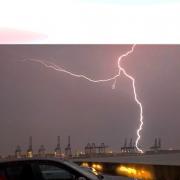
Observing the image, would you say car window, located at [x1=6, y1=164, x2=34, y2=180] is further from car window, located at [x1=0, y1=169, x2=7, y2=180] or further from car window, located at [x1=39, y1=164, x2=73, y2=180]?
car window, located at [x1=39, y1=164, x2=73, y2=180]

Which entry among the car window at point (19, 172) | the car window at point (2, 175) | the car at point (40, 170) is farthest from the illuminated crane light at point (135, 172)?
the car window at point (2, 175)

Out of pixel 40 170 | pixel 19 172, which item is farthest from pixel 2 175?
pixel 40 170

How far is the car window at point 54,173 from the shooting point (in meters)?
9.12

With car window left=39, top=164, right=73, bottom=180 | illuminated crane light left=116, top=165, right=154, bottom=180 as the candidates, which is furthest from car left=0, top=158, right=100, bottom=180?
illuminated crane light left=116, top=165, right=154, bottom=180

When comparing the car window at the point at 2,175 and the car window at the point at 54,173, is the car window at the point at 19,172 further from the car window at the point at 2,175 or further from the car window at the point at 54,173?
the car window at the point at 54,173

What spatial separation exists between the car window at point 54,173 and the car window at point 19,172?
177 millimetres

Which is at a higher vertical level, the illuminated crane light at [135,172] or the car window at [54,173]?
the car window at [54,173]

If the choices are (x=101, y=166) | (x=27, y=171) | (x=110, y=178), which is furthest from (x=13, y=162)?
(x=101, y=166)

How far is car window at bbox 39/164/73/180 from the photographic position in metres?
9.12

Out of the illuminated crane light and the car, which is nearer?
the car

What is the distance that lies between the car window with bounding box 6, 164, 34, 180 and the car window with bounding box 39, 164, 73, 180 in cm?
18

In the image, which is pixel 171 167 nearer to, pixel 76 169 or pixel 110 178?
pixel 110 178

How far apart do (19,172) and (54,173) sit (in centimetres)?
50

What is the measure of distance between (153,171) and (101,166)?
1262 centimetres
